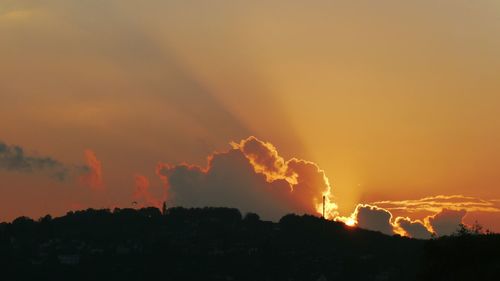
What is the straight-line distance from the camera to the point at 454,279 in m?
135

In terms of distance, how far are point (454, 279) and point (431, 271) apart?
6.09 meters

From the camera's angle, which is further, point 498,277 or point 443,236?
point 443,236

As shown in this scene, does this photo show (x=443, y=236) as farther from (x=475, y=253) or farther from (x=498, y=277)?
(x=498, y=277)

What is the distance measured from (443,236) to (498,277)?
63.3 ft

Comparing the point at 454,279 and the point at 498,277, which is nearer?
the point at 498,277

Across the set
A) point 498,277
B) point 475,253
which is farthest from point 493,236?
point 498,277

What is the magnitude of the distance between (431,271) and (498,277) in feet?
52.4

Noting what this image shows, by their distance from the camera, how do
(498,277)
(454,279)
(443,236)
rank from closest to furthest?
(498,277) < (454,279) < (443,236)

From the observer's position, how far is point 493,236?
5477 inches

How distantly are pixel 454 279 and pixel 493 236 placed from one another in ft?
25.0

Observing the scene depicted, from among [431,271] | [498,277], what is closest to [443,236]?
[431,271]

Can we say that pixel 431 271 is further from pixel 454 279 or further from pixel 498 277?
pixel 498 277

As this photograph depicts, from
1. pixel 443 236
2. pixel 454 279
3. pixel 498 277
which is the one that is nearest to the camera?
pixel 498 277

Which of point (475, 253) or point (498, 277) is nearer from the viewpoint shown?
point (498, 277)
